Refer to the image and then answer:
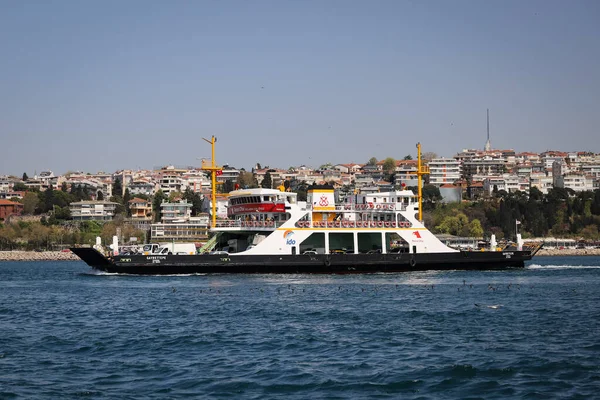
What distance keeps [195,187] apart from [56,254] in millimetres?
71933

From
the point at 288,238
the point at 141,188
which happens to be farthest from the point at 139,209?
the point at 288,238

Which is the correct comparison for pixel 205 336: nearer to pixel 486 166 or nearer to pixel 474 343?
pixel 474 343

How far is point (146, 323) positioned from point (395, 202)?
87.8 ft

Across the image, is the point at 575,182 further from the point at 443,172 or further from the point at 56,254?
the point at 56,254

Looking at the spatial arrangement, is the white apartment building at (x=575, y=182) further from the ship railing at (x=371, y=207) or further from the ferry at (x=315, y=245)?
the ship railing at (x=371, y=207)

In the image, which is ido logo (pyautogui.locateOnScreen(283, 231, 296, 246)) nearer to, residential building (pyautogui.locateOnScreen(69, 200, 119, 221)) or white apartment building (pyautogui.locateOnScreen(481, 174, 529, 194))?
residential building (pyautogui.locateOnScreen(69, 200, 119, 221))

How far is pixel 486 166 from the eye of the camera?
184m

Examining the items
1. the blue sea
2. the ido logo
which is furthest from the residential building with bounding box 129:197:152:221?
the blue sea

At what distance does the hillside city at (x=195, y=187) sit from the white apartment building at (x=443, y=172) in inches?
8.4

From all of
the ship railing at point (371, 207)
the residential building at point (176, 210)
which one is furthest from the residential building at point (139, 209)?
the ship railing at point (371, 207)

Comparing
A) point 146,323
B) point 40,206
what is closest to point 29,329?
point 146,323

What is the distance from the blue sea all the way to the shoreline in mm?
71833

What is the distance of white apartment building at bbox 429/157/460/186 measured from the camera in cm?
17262

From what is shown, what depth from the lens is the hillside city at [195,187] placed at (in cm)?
12900
